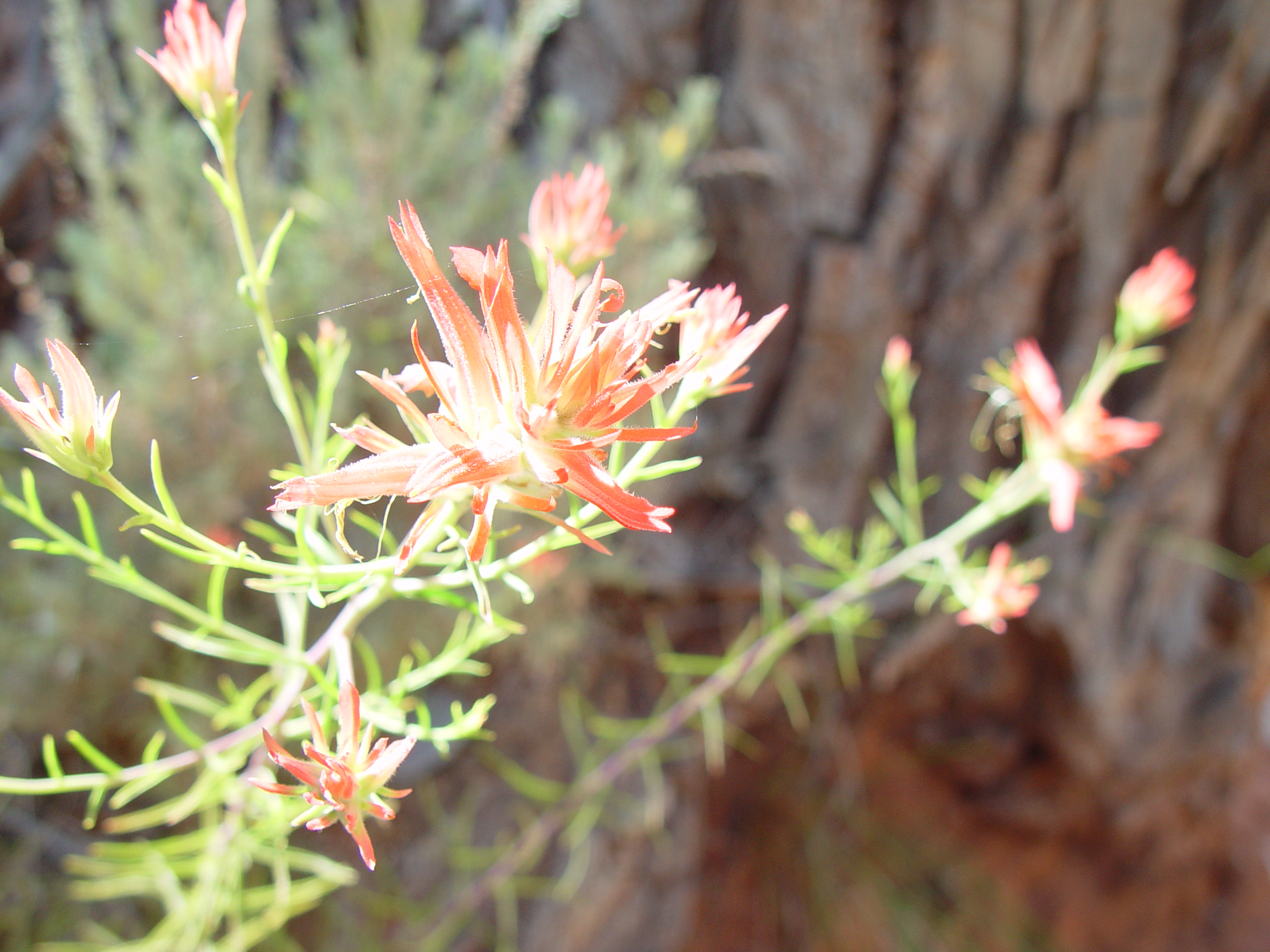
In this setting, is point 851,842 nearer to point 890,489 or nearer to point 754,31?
point 890,489

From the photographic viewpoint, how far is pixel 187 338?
633mm

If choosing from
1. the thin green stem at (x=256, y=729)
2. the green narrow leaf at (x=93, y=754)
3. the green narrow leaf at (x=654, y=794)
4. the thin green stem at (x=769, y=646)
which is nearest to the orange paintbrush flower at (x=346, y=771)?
the thin green stem at (x=256, y=729)

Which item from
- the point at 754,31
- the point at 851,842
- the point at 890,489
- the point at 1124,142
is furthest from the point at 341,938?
the point at 1124,142

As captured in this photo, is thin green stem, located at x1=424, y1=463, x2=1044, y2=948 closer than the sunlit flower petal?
No

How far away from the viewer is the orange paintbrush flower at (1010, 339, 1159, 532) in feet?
1.43

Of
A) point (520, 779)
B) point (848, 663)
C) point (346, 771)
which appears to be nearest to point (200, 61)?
point (346, 771)

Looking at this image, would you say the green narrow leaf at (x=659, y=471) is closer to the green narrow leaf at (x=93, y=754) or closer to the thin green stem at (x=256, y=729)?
the thin green stem at (x=256, y=729)

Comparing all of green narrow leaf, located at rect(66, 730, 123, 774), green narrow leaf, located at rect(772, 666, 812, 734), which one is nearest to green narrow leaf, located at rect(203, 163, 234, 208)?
green narrow leaf, located at rect(66, 730, 123, 774)

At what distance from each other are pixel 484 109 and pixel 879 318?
513mm

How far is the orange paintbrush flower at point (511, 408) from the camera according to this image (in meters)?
0.20

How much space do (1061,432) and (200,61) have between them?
471mm

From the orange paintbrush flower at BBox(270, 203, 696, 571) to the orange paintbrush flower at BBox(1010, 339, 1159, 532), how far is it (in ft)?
1.05

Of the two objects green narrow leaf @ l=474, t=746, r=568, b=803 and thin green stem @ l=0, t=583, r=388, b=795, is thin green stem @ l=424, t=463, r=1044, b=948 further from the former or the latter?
thin green stem @ l=0, t=583, r=388, b=795

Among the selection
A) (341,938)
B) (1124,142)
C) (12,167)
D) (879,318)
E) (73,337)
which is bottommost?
(341,938)
